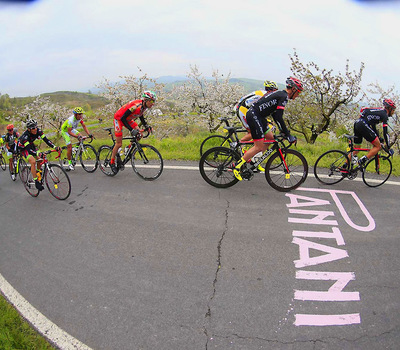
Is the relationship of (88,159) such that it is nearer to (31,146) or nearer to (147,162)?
(31,146)

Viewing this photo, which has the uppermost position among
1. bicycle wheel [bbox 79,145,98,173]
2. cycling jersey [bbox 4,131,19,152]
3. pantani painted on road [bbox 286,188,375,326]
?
cycling jersey [bbox 4,131,19,152]

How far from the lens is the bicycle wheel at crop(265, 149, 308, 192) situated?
5598mm

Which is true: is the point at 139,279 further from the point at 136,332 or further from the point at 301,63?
the point at 301,63

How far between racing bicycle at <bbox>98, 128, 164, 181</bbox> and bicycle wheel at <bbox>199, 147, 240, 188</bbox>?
1338 mm

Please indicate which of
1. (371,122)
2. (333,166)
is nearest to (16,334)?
(333,166)

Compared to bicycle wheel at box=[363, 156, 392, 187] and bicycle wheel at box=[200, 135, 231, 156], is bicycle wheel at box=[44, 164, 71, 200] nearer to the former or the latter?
bicycle wheel at box=[200, 135, 231, 156]

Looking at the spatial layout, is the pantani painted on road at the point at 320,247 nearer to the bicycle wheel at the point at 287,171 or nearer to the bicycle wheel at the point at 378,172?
the bicycle wheel at the point at 287,171

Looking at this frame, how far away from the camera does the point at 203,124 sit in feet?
109

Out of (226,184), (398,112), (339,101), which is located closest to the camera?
(226,184)

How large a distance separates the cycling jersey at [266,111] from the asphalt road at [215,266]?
4.53ft

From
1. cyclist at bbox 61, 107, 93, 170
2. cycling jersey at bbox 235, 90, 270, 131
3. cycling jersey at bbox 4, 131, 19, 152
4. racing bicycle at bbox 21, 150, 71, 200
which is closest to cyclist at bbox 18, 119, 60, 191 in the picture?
racing bicycle at bbox 21, 150, 71, 200

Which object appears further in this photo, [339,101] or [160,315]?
[339,101]

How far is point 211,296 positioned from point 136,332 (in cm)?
94

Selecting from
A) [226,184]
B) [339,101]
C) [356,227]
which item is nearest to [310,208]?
[356,227]
